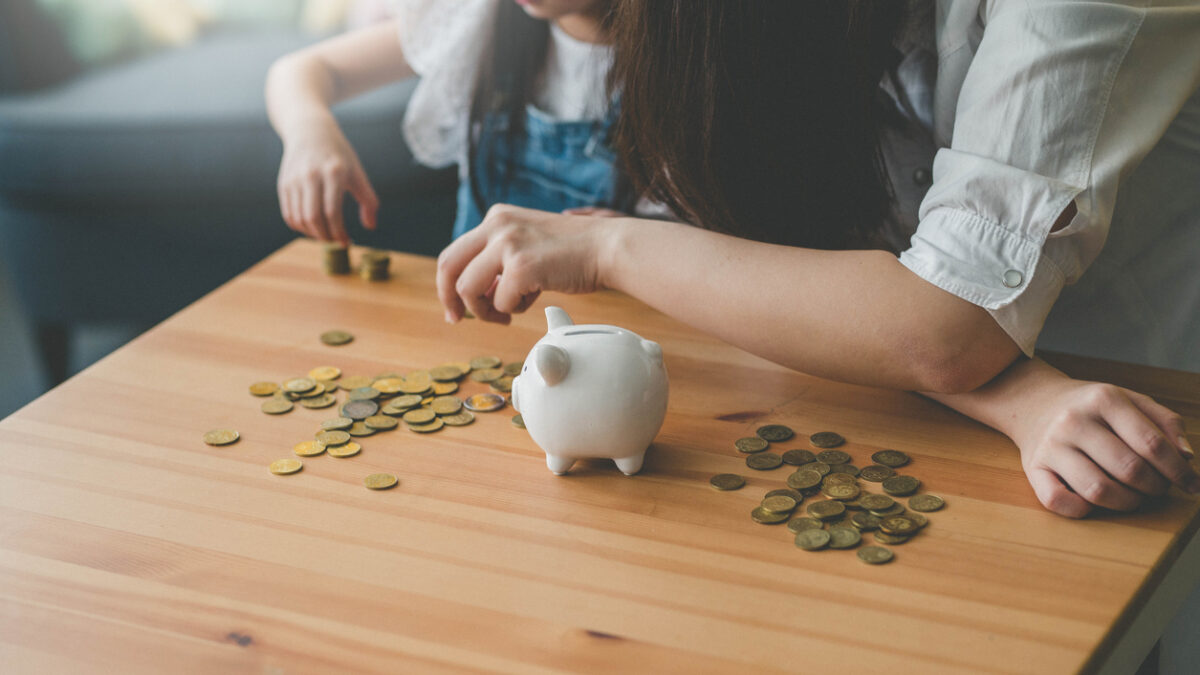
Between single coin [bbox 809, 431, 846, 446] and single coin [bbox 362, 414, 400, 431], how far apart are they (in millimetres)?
284

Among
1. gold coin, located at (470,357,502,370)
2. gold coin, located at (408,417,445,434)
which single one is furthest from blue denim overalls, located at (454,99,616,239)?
gold coin, located at (408,417,445,434)

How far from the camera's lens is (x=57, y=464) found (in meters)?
0.67

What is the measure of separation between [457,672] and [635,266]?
359mm

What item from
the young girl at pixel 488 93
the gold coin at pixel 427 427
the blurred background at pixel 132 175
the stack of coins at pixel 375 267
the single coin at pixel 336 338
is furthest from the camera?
the blurred background at pixel 132 175

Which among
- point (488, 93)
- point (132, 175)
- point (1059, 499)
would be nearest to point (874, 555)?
point (1059, 499)

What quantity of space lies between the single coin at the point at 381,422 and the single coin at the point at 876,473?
313 mm

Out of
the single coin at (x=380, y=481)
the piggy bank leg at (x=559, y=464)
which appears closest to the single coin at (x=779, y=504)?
the piggy bank leg at (x=559, y=464)

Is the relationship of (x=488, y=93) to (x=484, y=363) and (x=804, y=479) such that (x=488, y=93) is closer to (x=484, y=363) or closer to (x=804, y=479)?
(x=484, y=363)

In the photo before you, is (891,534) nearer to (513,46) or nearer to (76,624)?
(76,624)

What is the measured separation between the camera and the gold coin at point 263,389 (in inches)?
30.3

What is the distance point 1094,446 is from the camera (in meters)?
0.62

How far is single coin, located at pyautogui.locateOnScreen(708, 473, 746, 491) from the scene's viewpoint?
25.2 inches

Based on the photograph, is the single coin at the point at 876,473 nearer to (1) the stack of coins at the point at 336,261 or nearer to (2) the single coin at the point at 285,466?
(2) the single coin at the point at 285,466

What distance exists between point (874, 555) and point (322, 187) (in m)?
0.69
